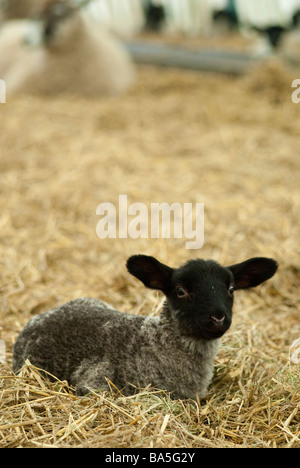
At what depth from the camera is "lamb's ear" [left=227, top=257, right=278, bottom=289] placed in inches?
102

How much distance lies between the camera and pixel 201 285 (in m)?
2.42

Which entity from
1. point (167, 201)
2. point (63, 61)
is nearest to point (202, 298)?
point (167, 201)

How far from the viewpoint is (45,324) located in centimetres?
272

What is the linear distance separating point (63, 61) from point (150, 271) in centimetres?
736

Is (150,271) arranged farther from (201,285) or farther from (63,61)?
(63,61)

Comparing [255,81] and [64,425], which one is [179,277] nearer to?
[64,425]

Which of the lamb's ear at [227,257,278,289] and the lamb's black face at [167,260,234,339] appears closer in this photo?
the lamb's black face at [167,260,234,339]

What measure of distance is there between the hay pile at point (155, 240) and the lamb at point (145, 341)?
9 centimetres

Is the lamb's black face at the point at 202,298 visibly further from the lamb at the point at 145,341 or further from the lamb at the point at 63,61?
the lamb at the point at 63,61

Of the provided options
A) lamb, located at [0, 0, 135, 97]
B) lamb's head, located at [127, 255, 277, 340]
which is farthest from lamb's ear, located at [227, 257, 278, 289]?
lamb, located at [0, 0, 135, 97]

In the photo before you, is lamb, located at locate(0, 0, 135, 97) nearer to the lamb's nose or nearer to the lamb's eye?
the lamb's eye

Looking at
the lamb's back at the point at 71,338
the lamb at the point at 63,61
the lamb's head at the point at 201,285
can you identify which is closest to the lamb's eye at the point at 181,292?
the lamb's head at the point at 201,285

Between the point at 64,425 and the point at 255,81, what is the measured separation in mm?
7605
